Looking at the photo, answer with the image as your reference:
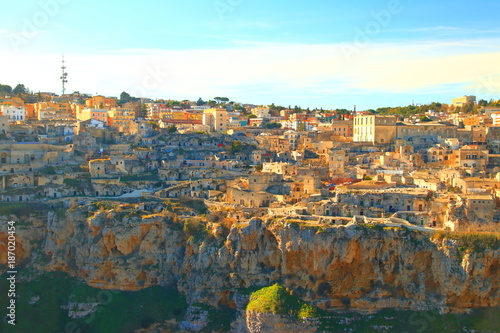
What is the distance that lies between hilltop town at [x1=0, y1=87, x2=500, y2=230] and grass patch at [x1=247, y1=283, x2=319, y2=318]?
5.08m

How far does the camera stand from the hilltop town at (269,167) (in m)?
35.8

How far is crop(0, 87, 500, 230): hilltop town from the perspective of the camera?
117ft

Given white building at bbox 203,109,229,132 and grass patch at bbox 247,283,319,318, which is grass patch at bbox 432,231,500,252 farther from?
white building at bbox 203,109,229,132

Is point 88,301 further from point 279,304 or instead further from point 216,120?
point 216,120

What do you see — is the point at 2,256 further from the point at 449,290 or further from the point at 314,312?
the point at 449,290

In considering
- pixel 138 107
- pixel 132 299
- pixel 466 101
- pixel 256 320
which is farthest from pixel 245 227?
pixel 466 101

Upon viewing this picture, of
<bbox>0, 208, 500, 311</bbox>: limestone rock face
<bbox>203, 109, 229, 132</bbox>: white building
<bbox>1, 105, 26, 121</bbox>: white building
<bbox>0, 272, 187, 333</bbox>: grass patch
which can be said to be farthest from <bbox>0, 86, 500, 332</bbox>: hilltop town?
<bbox>203, 109, 229, 132</bbox>: white building

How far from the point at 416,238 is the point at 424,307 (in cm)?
391

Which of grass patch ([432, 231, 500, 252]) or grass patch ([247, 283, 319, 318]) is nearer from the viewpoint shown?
grass patch ([432, 231, 500, 252])

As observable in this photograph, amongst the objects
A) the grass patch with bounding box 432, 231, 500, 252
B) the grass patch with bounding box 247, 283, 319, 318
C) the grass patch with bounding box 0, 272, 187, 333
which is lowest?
the grass patch with bounding box 0, 272, 187, 333

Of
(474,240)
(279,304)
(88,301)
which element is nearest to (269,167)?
A: (279,304)

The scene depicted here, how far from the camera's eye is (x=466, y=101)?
84.1 m

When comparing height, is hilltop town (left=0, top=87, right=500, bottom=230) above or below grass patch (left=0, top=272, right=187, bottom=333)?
above

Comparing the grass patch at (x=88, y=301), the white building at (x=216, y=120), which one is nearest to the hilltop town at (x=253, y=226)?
the grass patch at (x=88, y=301)
